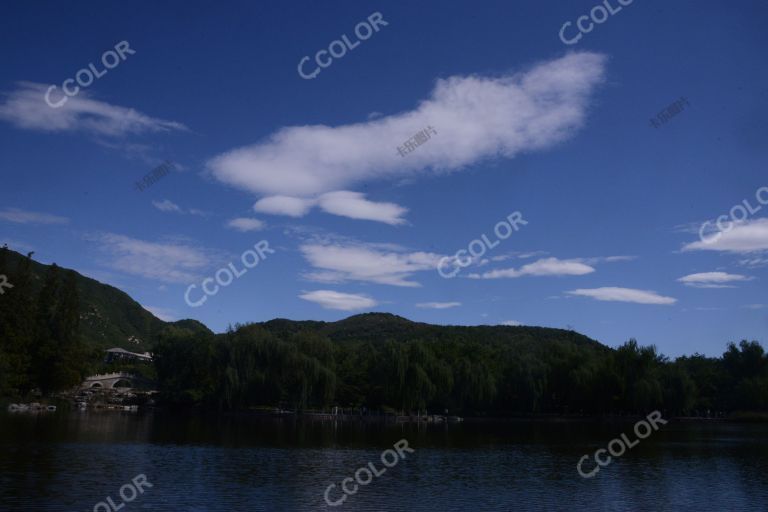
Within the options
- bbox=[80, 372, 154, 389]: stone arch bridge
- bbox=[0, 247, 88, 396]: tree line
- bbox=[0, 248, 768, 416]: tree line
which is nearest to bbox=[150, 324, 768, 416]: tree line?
bbox=[0, 248, 768, 416]: tree line

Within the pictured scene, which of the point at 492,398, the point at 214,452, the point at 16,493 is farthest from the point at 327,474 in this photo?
the point at 492,398

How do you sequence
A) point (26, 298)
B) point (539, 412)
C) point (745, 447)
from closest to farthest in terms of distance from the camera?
1. point (745, 447)
2. point (26, 298)
3. point (539, 412)

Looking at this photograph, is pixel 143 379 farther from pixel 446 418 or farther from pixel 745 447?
pixel 745 447

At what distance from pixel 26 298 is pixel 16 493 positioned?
52300 millimetres

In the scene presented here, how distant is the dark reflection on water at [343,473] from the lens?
1998 cm

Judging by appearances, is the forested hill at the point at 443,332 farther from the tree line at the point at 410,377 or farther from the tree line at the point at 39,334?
the tree line at the point at 39,334

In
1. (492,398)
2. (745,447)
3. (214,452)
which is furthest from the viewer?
(492,398)

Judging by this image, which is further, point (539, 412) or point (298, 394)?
point (539, 412)

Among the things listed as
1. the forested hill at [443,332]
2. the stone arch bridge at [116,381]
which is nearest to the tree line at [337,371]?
the stone arch bridge at [116,381]

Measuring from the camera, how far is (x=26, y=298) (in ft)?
212

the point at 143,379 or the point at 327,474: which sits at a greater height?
Answer: the point at 143,379

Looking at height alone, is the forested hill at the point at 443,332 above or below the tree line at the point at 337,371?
above

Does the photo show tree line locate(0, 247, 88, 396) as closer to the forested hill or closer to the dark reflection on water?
the dark reflection on water

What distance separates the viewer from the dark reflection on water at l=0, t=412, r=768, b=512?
20.0 meters
